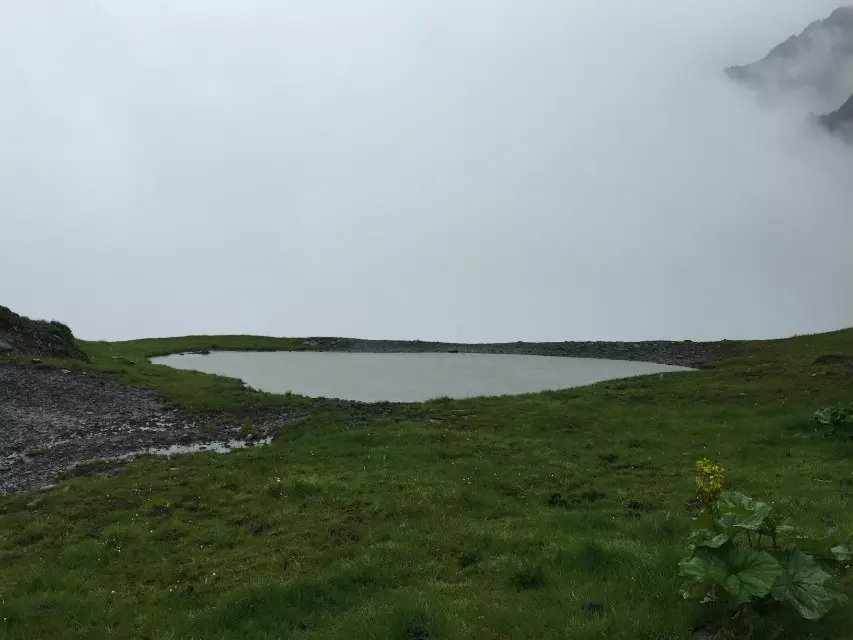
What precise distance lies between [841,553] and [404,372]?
59.6 meters

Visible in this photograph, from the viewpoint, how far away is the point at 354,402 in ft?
148

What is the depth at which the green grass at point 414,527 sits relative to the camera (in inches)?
500

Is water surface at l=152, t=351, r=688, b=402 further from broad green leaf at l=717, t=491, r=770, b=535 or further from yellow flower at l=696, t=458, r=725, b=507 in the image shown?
broad green leaf at l=717, t=491, r=770, b=535

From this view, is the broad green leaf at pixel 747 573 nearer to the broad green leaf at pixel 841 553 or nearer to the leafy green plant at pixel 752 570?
the leafy green plant at pixel 752 570

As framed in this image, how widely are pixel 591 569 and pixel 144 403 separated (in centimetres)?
3941

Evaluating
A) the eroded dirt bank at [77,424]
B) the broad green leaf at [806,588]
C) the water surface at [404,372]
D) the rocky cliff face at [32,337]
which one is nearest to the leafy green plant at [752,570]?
the broad green leaf at [806,588]

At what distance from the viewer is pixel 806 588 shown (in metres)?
9.34

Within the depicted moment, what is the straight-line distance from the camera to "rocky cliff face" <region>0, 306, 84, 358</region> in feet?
191

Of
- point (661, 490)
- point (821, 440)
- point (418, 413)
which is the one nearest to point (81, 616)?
point (661, 490)

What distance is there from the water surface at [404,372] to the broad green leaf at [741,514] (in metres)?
39.1

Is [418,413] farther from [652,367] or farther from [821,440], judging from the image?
[652,367]

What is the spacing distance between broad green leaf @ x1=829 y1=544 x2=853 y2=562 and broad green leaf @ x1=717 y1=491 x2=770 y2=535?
1094 mm

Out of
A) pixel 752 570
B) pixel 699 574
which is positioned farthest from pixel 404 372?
pixel 752 570

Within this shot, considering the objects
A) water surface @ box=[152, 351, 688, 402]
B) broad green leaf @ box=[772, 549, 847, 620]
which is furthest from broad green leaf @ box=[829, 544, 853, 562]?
water surface @ box=[152, 351, 688, 402]
